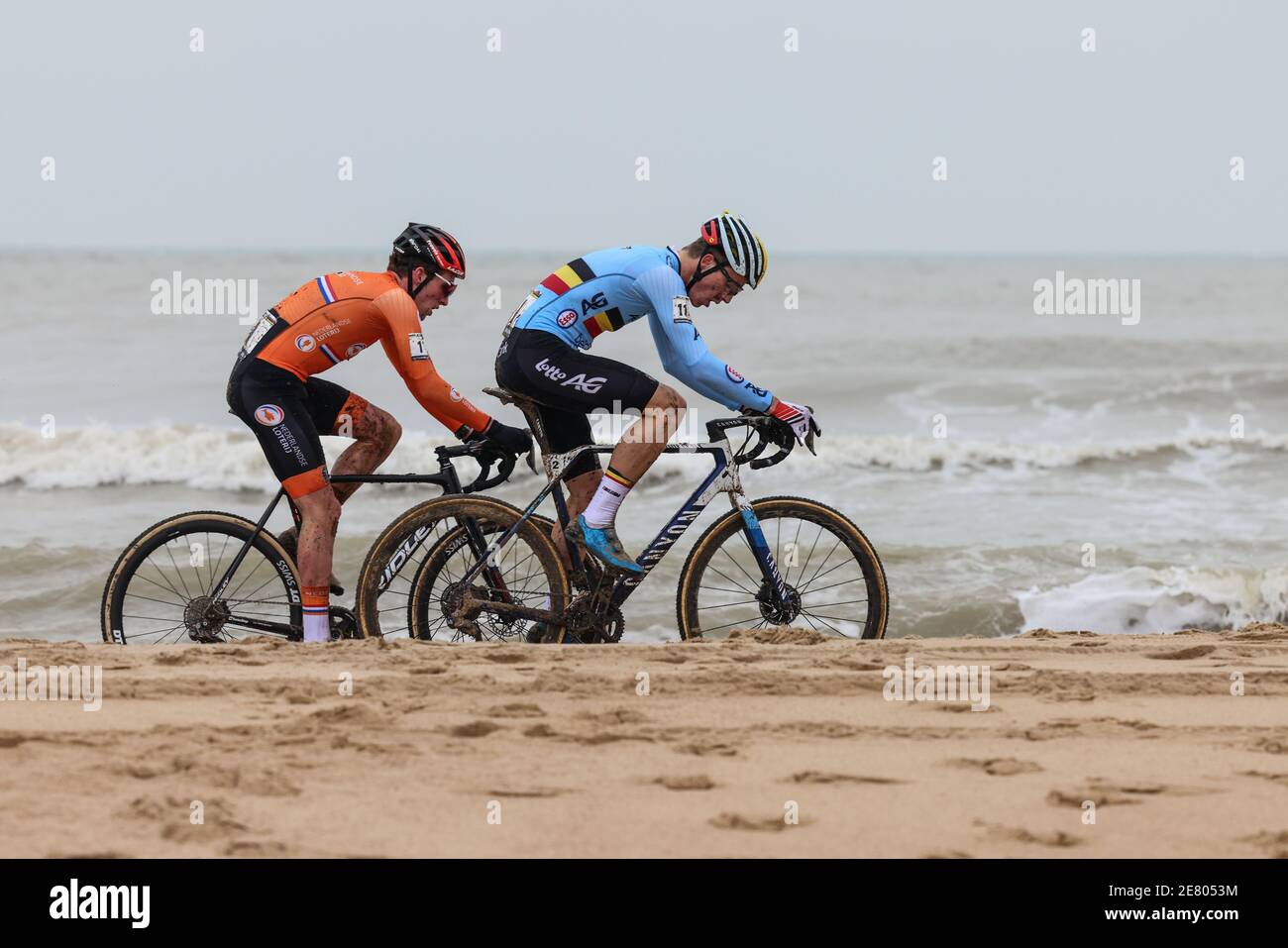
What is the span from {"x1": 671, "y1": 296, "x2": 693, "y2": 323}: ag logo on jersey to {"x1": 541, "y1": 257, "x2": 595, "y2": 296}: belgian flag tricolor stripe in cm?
38

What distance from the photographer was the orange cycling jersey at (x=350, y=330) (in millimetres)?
5484

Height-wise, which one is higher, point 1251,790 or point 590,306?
point 590,306

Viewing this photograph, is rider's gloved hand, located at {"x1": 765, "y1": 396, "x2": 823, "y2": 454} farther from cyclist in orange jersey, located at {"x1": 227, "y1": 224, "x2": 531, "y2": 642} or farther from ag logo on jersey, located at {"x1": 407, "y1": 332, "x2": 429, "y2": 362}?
ag logo on jersey, located at {"x1": 407, "y1": 332, "x2": 429, "y2": 362}

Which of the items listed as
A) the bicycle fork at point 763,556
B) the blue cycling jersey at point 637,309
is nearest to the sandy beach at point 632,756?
the bicycle fork at point 763,556

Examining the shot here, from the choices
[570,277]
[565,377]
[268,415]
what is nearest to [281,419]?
[268,415]

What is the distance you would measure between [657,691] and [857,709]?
26.2 inches

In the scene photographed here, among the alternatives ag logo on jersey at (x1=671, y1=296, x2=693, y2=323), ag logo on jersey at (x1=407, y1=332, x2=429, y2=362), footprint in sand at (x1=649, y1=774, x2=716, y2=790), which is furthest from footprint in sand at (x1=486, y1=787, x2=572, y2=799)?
ag logo on jersey at (x1=671, y1=296, x2=693, y2=323)

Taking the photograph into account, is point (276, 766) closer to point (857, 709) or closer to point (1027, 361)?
point (857, 709)

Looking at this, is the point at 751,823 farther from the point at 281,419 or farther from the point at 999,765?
the point at 281,419
